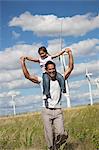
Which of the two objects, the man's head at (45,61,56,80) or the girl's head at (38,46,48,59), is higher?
the girl's head at (38,46,48,59)

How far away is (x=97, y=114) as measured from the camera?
12461mm

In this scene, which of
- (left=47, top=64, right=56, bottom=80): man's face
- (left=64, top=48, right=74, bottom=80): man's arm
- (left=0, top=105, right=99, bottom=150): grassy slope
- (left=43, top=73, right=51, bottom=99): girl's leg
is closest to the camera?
(left=43, top=73, right=51, bottom=99): girl's leg

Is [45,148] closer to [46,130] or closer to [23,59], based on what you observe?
[46,130]

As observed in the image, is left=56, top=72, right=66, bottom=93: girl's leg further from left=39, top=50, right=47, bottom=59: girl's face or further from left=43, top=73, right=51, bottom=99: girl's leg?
left=39, top=50, right=47, bottom=59: girl's face

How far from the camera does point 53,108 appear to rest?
7.29 metres

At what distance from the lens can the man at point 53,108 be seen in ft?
23.6

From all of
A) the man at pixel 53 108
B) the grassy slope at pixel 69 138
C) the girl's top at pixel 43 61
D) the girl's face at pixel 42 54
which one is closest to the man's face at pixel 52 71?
the man at pixel 53 108

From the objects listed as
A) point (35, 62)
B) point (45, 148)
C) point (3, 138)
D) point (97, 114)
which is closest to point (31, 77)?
point (35, 62)

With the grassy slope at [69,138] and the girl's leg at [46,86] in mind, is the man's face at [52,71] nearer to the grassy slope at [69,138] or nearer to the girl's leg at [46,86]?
the girl's leg at [46,86]

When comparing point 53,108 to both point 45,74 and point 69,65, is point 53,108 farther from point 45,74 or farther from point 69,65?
point 69,65

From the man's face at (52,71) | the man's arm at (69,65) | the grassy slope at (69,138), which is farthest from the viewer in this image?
the grassy slope at (69,138)

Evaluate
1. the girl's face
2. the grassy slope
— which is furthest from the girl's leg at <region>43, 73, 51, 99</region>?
the grassy slope

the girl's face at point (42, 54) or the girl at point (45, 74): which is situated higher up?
the girl's face at point (42, 54)

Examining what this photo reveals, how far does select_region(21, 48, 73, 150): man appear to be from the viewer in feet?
23.6
